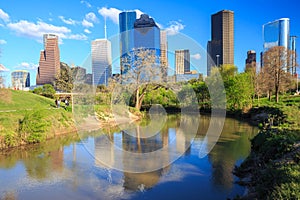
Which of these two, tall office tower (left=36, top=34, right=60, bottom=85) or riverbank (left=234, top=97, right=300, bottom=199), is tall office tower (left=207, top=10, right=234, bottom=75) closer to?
riverbank (left=234, top=97, right=300, bottom=199)

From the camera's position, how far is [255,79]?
3053 cm

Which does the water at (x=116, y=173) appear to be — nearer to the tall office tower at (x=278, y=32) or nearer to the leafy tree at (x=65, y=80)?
the leafy tree at (x=65, y=80)

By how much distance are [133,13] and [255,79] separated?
22.3 metres

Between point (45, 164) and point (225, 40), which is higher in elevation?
point (225, 40)

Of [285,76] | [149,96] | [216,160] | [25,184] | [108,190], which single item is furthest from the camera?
[149,96]

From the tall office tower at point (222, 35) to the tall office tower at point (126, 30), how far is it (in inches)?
961

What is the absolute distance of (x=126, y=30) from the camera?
456 inches

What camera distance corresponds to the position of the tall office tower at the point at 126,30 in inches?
437

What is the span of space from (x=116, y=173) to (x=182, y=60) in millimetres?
6275

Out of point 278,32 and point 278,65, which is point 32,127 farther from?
point 278,32

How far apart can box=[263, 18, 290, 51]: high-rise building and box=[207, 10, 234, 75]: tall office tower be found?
2537 centimetres

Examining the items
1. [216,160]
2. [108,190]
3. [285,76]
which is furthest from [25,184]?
[285,76]

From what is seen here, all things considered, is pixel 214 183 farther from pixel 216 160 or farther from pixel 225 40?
pixel 225 40

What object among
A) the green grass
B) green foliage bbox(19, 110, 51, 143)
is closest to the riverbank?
green foliage bbox(19, 110, 51, 143)
